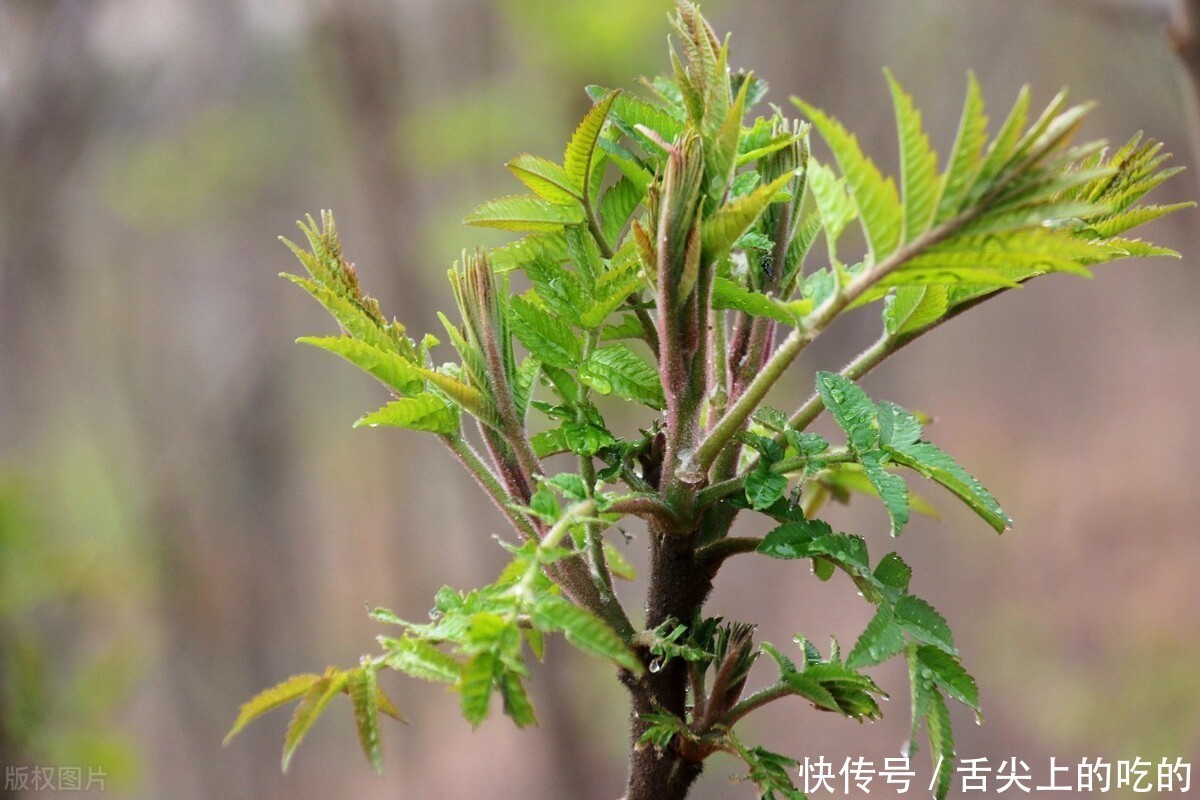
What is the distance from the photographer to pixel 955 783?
93.8 inches

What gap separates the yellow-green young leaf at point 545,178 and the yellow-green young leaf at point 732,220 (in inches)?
3.7

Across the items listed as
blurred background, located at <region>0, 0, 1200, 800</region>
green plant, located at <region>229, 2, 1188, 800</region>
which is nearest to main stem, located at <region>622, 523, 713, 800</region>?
green plant, located at <region>229, 2, 1188, 800</region>

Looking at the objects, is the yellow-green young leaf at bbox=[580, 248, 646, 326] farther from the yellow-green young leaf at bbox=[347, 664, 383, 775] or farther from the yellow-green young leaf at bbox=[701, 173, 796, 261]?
the yellow-green young leaf at bbox=[347, 664, 383, 775]

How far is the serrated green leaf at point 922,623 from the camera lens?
41cm

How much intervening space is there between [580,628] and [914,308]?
0.23 m

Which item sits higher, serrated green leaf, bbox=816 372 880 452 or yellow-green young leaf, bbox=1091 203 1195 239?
yellow-green young leaf, bbox=1091 203 1195 239

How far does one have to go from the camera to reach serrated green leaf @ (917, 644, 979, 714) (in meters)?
0.40

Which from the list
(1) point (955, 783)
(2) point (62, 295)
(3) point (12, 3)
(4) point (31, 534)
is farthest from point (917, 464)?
(2) point (62, 295)

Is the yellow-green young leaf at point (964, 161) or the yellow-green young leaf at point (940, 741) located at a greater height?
the yellow-green young leaf at point (964, 161)

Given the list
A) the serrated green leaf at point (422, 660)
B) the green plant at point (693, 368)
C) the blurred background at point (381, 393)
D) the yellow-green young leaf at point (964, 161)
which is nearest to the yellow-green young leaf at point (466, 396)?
the green plant at point (693, 368)

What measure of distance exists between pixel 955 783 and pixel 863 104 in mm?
1838

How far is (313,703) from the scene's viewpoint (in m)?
0.42

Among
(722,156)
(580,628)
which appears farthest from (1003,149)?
(580,628)

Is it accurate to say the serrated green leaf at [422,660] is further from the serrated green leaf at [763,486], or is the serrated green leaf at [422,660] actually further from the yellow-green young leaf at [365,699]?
the serrated green leaf at [763,486]
